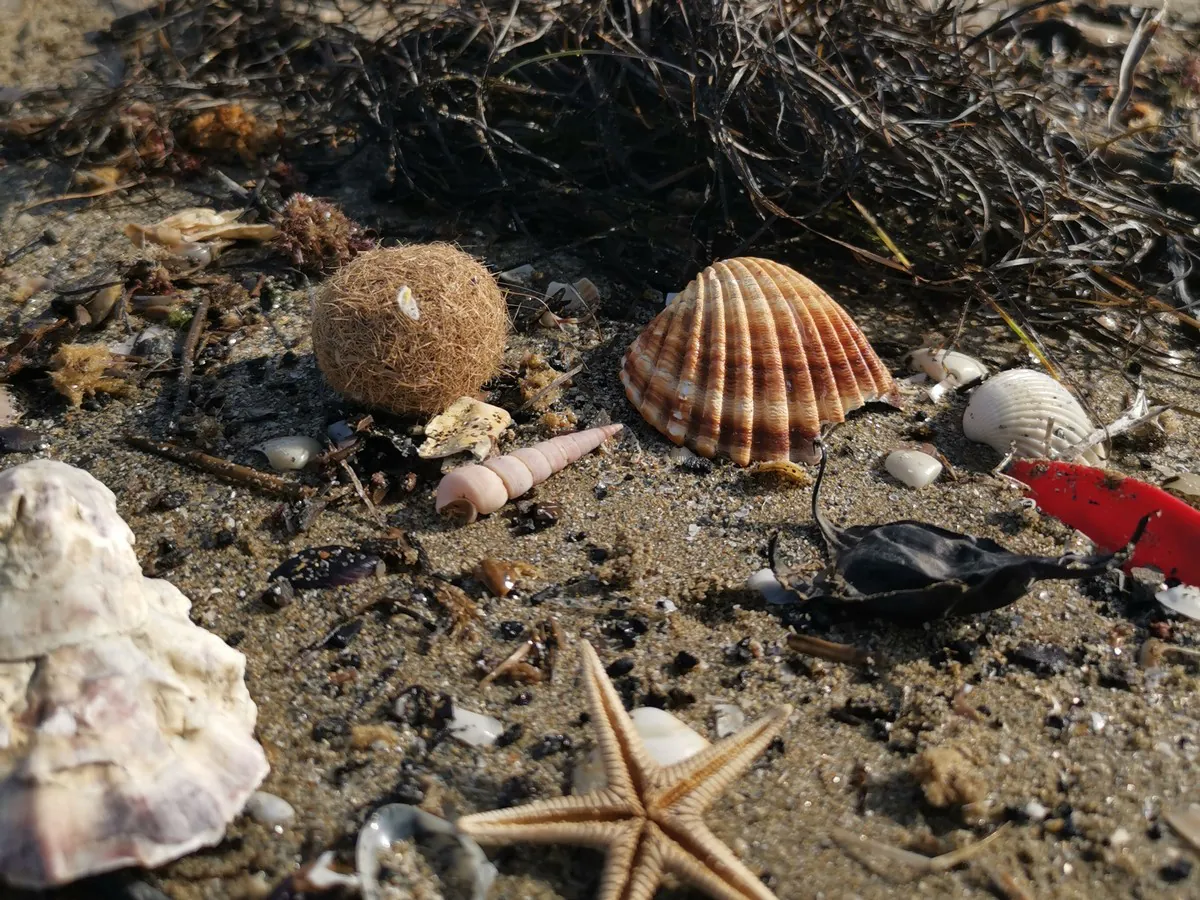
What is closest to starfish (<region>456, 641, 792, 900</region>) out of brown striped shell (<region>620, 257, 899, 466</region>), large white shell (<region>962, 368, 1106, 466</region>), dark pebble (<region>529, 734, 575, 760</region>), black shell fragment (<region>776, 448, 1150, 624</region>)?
dark pebble (<region>529, 734, 575, 760</region>)

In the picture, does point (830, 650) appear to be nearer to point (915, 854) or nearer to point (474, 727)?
point (915, 854)

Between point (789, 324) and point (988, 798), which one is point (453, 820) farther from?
point (789, 324)

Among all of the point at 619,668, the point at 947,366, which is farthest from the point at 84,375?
the point at 947,366

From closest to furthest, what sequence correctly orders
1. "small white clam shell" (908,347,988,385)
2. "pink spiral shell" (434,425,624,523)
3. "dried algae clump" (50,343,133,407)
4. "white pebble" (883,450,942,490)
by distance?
"pink spiral shell" (434,425,624,523)
"white pebble" (883,450,942,490)
"dried algae clump" (50,343,133,407)
"small white clam shell" (908,347,988,385)

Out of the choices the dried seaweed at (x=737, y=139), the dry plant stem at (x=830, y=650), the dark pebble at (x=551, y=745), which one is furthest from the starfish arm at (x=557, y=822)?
the dried seaweed at (x=737, y=139)

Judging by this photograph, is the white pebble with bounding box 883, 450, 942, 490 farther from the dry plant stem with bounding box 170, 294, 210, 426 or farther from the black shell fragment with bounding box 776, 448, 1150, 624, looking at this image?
the dry plant stem with bounding box 170, 294, 210, 426

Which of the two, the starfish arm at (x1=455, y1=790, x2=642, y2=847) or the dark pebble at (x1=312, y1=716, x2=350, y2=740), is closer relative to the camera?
the starfish arm at (x1=455, y1=790, x2=642, y2=847)
